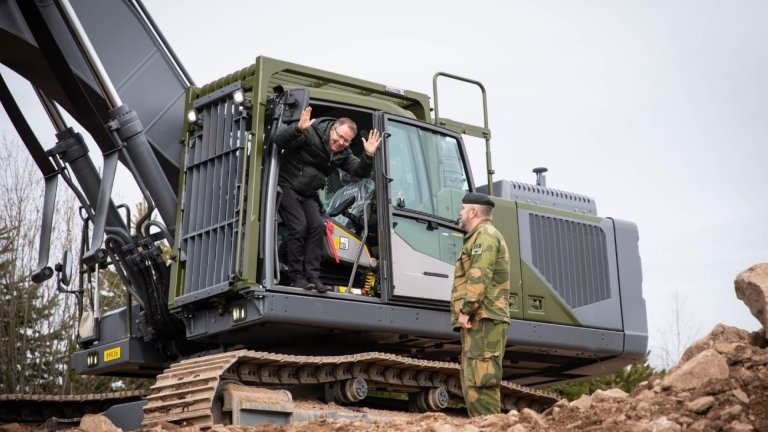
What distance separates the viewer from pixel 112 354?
1021cm

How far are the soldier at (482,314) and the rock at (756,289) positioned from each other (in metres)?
1.90

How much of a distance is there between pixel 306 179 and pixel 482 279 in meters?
1.82

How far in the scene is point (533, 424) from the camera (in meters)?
6.55

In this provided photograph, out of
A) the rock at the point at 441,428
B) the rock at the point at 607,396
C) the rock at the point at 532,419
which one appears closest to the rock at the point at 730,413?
the rock at the point at 607,396

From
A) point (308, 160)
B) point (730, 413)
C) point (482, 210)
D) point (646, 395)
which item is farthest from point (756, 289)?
point (308, 160)

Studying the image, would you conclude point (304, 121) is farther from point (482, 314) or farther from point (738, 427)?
point (738, 427)

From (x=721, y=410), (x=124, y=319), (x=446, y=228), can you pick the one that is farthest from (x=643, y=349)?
(x=721, y=410)

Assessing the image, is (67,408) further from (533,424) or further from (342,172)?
(533,424)

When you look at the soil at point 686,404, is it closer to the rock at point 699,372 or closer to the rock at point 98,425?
the rock at point 699,372

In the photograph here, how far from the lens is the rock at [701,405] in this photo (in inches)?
229

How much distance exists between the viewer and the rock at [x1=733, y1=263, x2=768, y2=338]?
6723mm

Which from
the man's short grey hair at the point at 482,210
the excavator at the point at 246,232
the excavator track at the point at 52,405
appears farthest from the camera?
the excavator track at the point at 52,405

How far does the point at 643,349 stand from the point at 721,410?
19.8 ft

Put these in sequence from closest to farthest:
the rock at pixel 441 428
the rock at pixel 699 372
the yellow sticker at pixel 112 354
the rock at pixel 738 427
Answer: the rock at pixel 738 427
the rock at pixel 699 372
the rock at pixel 441 428
the yellow sticker at pixel 112 354
